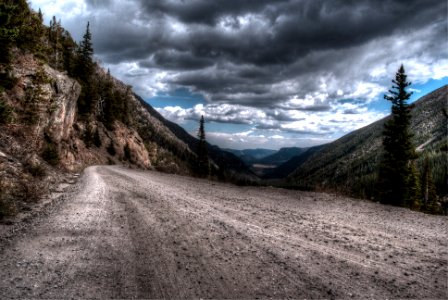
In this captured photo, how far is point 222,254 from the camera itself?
20.4 ft

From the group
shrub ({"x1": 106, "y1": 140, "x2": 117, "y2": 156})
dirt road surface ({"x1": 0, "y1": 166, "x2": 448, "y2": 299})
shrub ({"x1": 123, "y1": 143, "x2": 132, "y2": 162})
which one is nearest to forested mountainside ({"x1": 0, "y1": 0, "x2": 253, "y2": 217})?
dirt road surface ({"x1": 0, "y1": 166, "x2": 448, "y2": 299})

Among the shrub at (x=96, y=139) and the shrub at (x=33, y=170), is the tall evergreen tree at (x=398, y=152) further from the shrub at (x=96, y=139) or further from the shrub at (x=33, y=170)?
the shrub at (x=96, y=139)

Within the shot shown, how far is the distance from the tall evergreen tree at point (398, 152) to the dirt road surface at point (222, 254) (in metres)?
22.8

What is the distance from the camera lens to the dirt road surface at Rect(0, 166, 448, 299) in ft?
15.7

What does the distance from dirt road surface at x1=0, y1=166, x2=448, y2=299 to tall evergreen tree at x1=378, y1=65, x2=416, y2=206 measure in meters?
22.8

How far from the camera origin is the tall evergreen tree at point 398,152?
30.5m

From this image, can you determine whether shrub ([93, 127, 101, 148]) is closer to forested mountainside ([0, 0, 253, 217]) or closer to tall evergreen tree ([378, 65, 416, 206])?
forested mountainside ([0, 0, 253, 217])

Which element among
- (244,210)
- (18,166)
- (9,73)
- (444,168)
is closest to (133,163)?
(9,73)

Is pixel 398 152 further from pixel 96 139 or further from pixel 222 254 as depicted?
pixel 96 139

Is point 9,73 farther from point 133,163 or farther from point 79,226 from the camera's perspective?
point 133,163

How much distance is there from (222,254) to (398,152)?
30.6m

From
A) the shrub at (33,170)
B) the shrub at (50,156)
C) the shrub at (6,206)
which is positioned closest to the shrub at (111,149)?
the shrub at (50,156)

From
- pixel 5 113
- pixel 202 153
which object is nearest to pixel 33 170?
pixel 5 113

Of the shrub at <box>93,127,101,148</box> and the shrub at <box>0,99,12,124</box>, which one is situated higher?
the shrub at <box>93,127,101,148</box>
